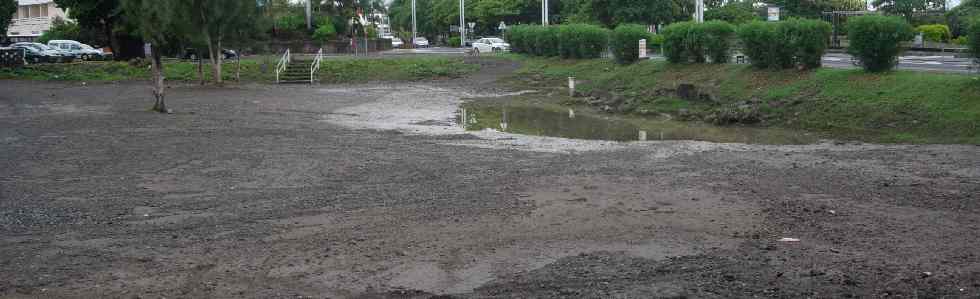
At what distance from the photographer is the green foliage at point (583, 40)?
141 feet

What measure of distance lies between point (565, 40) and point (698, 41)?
12.5 metres

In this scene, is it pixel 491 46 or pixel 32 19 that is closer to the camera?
pixel 491 46

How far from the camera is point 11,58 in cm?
4631

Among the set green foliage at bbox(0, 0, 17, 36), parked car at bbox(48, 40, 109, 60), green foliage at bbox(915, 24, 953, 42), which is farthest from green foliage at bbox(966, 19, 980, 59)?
parked car at bbox(48, 40, 109, 60)

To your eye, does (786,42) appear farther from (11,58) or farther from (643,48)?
(11,58)

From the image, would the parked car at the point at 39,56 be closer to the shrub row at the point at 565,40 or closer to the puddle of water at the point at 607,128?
the shrub row at the point at 565,40

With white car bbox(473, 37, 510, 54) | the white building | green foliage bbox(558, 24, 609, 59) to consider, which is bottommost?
green foliage bbox(558, 24, 609, 59)

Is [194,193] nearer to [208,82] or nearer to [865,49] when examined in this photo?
[865,49]

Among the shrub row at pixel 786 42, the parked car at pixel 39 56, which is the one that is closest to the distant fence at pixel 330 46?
the parked car at pixel 39 56

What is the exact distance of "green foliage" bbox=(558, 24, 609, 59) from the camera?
141 feet

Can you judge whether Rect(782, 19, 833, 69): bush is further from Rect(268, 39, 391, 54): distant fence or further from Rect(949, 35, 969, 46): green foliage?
Rect(268, 39, 391, 54): distant fence

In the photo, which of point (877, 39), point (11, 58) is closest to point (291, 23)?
point (11, 58)

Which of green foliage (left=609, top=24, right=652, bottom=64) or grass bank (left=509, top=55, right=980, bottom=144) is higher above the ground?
green foliage (left=609, top=24, right=652, bottom=64)

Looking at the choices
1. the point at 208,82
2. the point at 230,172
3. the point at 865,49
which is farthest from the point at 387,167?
the point at 208,82
